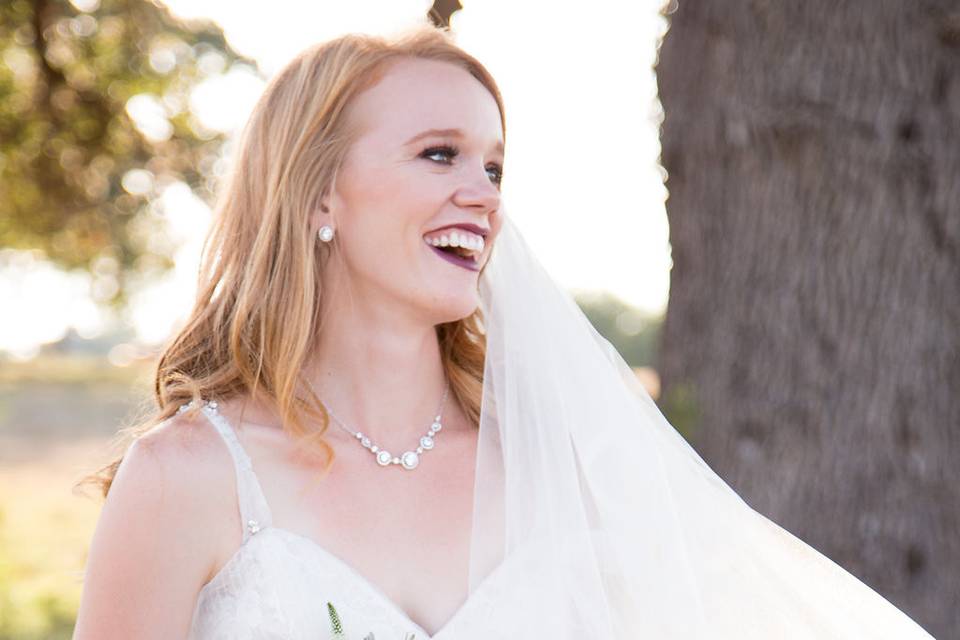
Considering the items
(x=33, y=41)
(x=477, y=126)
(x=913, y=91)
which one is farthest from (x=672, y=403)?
(x=33, y=41)

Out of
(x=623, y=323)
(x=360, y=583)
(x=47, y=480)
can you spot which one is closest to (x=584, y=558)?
(x=360, y=583)

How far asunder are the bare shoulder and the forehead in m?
0.81

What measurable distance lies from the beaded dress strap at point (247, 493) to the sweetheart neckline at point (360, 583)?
0.02 metres

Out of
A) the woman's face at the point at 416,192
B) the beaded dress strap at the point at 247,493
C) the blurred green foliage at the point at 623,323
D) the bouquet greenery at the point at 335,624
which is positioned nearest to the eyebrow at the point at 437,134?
the woman's face at the point at 416,192

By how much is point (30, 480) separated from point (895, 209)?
8.72m

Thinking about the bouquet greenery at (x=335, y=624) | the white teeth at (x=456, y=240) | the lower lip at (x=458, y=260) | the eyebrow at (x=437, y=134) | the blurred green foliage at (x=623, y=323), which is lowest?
the blurred green foliage at (x=623, y=323)

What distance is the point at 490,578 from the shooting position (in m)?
2.67

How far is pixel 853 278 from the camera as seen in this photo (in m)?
3.59

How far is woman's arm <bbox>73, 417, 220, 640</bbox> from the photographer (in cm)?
243

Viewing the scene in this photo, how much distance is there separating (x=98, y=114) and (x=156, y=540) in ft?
18.0

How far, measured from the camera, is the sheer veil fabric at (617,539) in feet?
8.44

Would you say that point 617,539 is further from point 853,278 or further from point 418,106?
point 853,278

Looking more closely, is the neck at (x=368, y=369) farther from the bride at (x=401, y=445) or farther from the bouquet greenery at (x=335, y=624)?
the bouquet greenery at (x=335, y=624)

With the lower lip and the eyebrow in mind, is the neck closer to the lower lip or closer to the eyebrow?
the lower lip
